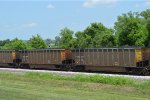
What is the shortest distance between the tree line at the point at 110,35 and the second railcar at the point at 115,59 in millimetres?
9412

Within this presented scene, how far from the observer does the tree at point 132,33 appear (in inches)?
2003

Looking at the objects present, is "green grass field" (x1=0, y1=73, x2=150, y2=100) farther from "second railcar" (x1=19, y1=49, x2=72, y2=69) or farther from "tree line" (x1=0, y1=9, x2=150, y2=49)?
"tree line" (x1=0, y1=9, x2=150, y2=49)

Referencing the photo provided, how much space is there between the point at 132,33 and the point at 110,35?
10003 mm

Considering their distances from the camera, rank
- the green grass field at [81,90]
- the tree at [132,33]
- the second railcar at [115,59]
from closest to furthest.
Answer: the green grass field at [81,90], the second railcar at [115,59], the tree at [132,33]

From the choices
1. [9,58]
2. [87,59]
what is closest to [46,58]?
[87,59]

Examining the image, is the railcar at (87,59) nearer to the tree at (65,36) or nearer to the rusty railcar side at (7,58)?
the rusty railcar side at (7,58)

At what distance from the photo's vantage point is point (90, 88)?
2088 cm

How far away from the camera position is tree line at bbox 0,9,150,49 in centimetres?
5144

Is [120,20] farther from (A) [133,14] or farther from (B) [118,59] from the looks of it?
(B) [118,59]

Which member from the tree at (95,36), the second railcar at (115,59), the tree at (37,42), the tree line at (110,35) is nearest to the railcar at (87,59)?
the second railcar at (115,59)

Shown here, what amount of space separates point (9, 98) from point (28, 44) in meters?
65.6

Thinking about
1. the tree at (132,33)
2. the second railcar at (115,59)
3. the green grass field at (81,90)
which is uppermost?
the tree at (132,33)

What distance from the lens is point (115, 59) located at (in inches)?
1519

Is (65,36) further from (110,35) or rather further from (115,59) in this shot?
(115,59)
